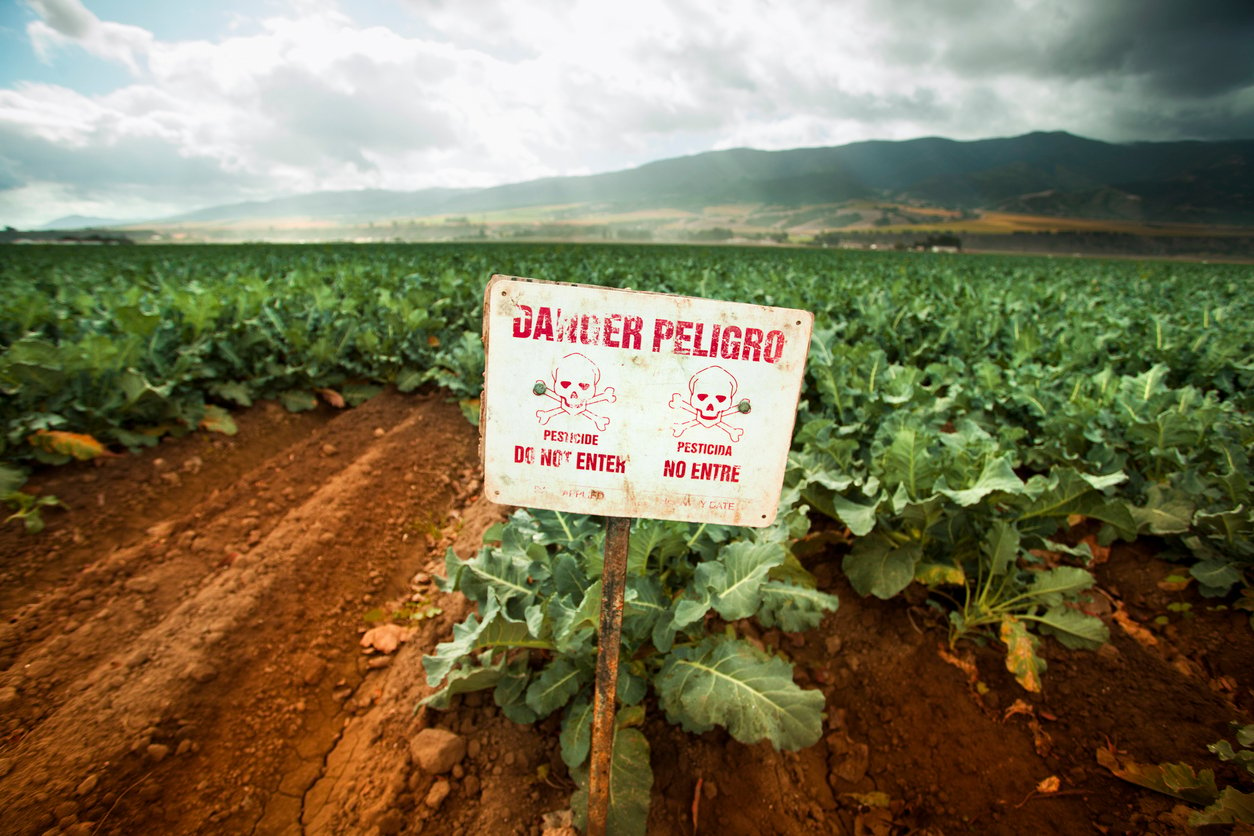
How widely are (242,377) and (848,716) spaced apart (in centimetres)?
556

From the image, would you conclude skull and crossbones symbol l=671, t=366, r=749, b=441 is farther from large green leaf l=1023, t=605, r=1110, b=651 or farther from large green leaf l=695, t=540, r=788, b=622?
large green leaf l=1023, t=605, r=1110, b=651

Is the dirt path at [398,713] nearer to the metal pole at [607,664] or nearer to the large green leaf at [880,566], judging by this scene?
the large green leaf at [880,566]

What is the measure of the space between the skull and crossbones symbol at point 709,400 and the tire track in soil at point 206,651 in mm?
2083

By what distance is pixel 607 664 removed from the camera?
155cm

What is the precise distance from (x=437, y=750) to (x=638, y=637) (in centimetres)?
84

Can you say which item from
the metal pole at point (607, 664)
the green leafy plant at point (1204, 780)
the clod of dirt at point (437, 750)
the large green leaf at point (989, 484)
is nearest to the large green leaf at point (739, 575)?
the metal pole at point (607, 664)

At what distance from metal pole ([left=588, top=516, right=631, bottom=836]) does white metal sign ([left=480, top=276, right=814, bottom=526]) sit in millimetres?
138

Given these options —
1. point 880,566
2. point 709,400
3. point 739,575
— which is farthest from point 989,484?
point 709,400

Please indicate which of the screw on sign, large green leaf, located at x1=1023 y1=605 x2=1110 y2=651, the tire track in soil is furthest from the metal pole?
large green leaf, located at x1=1023 y1=605 x2=1110 y2=651

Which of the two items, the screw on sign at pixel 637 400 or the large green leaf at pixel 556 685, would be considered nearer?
the screw on sign at pixel 637 400

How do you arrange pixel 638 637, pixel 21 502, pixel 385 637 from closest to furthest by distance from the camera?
1. pixel 638 637
2. pixel 385 637
3. pixel 21 502

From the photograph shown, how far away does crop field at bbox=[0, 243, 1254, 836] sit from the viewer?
6.39 feet

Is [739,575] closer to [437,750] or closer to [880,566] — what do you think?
[880,566]

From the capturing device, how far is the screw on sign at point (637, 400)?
1278mm
